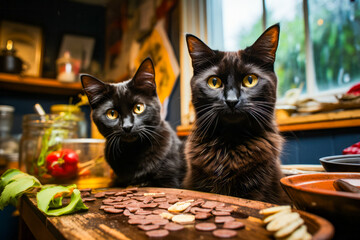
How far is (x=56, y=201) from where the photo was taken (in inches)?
24.1

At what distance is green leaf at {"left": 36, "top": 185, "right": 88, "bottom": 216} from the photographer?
0.55 metres

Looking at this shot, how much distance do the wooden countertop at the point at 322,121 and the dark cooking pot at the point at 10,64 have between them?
6.56 ft

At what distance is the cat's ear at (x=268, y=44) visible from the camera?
74 cm

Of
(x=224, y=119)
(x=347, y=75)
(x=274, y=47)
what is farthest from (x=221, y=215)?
(x=347, y=75)

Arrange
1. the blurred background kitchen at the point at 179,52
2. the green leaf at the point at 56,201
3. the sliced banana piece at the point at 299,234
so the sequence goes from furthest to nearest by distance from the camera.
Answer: the blurred background kitchen at the point at 179,52
the green leaf at the point at 56,201
the sliced banana piece at the point at 299,234

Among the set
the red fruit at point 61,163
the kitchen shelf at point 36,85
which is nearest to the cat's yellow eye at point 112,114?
the red fruit at point 61,163

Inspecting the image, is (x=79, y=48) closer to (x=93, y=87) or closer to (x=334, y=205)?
(x=93, y=87)

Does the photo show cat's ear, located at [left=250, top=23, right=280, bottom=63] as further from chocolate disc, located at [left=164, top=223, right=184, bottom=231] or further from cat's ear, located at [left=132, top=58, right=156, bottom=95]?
chocolate disc, located at [left=164, top=223, right=184, bottom=231]

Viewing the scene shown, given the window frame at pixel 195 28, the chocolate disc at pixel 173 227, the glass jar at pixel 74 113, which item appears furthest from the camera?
the window frame at pixel 195 28

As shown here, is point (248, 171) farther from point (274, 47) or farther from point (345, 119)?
point (345, 119)

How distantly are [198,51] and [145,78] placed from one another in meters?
0.33

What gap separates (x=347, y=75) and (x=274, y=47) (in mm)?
920

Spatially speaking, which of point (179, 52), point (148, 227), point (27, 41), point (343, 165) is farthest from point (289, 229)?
point (27, 41)

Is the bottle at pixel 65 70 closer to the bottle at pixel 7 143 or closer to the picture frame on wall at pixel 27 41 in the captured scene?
the picture frame on wall at pixel 27 41
